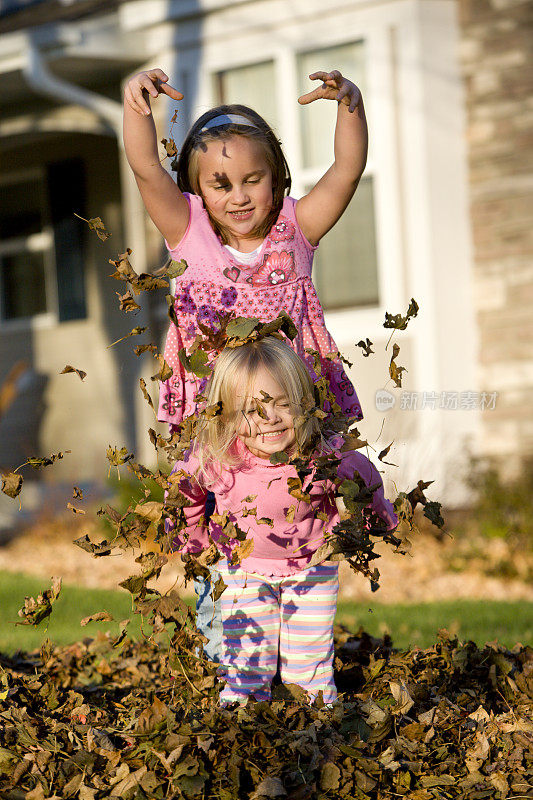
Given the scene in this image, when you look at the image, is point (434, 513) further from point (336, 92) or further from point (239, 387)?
point (336, 92)

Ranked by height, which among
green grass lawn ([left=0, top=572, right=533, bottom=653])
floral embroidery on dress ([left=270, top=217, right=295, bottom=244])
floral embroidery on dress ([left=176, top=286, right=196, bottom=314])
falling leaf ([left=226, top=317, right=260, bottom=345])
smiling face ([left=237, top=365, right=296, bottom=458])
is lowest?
green grass lawn ([left=0, top=572, right=533, bottom=653])

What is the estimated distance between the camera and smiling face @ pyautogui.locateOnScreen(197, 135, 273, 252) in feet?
9.09

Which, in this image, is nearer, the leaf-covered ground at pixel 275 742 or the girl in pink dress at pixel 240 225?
the leaf-covered ground at pixel 275 742

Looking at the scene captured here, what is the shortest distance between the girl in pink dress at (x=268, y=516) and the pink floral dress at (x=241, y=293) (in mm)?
224

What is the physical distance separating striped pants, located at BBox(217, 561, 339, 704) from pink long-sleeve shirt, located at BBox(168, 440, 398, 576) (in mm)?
55

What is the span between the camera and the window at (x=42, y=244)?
33.9 ft

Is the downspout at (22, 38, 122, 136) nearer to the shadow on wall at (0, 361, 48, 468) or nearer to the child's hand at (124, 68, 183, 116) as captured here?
the shadow on wall at (0, 361, 48, 468)

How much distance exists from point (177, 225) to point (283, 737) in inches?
59.6

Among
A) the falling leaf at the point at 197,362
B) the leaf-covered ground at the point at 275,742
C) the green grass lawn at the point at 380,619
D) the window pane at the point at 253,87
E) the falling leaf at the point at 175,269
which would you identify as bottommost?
the green grass lawn at the point at 380,619

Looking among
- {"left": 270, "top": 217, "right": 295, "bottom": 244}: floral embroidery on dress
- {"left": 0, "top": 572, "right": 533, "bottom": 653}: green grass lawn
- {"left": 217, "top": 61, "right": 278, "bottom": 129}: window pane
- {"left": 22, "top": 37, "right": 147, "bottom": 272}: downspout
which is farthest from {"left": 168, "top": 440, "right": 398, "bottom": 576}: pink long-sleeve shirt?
{"left": 22, "top": 37, "right": 147, "bottom": 272}: downspout

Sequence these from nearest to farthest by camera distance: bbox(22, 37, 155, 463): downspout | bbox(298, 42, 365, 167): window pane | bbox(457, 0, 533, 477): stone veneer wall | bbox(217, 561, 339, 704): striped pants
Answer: bbox(217, 561, 339, 704): striped pants
bbox(457, 0, 533, 477): stone veneer wall
bbox(298, 42, 365, 167): window pane
bbox(22, 37, 155, 463): downspout

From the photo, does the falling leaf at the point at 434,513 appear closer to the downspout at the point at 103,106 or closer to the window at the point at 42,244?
the downspout at the point at 103,106

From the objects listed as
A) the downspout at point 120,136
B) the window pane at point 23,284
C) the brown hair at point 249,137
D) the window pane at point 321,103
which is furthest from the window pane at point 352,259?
the brown hair at point 249,137

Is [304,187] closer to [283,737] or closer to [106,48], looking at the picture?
[106,48]
